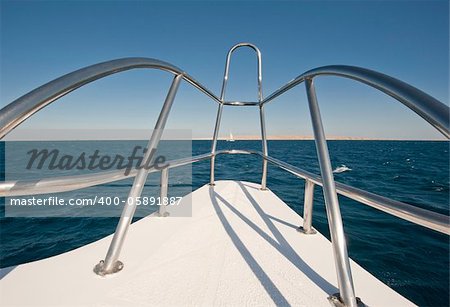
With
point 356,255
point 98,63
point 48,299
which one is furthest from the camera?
point 356,255

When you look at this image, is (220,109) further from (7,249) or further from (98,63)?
(7,249)

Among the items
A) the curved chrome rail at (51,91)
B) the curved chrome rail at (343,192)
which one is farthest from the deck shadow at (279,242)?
the curved chrome rail at (51,91)

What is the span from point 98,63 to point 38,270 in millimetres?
993

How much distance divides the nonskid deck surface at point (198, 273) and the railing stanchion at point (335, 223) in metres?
0.14

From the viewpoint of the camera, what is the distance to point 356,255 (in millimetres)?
2871

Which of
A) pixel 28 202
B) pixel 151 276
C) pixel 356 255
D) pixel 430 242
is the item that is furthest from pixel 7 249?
pixel 430 242

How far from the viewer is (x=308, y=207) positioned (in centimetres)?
148

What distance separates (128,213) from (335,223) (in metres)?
0.88

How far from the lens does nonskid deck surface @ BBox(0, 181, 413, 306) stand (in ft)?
2.82

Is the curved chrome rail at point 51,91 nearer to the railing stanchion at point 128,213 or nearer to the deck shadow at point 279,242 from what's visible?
the railing stanchion at point 128,213

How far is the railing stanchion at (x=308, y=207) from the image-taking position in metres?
1.44

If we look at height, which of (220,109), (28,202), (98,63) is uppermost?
(220,109)

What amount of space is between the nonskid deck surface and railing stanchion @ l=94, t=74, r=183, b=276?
0.04 m

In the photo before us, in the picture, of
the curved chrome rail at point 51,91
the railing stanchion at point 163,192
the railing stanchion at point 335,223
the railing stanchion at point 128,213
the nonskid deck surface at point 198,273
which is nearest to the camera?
the curved chrome rail at point 51,91
